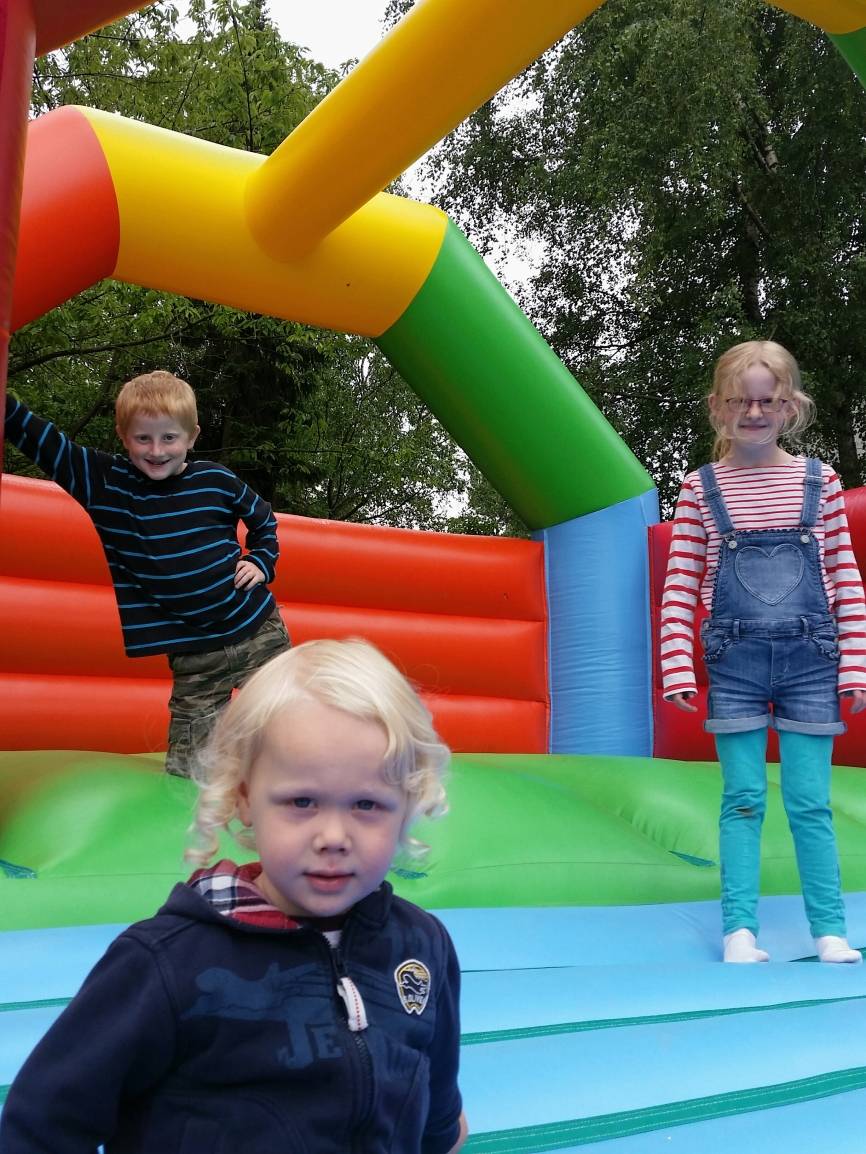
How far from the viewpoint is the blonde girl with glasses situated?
200 centimetres

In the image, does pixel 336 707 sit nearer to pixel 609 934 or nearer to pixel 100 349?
pixel 609 934

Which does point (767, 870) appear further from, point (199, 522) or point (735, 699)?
point (199, 522)

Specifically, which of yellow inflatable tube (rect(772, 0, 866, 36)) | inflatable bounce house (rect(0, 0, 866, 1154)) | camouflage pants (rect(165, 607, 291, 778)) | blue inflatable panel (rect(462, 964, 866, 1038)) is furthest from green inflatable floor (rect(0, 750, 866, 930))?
yellow inflatable tube (rect(772, 0, 866, 36))

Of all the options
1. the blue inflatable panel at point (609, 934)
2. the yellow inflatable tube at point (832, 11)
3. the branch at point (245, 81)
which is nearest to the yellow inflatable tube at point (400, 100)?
the yellow inflatable tube at point (832, 11)

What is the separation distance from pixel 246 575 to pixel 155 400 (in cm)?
40

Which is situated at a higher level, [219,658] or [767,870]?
[219,658]

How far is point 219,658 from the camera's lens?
97.7 inches

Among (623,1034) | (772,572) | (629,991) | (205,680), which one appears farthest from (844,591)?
(205,680)

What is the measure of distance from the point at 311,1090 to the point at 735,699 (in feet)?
4.53

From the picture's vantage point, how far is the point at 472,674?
3.69 meters

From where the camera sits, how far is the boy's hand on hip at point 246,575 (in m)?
2.48

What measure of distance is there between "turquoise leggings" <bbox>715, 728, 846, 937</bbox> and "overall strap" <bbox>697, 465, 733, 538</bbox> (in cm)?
36

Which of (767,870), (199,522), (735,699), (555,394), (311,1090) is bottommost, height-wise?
(767,870)

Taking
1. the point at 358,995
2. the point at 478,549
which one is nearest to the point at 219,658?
the point at 478,549
